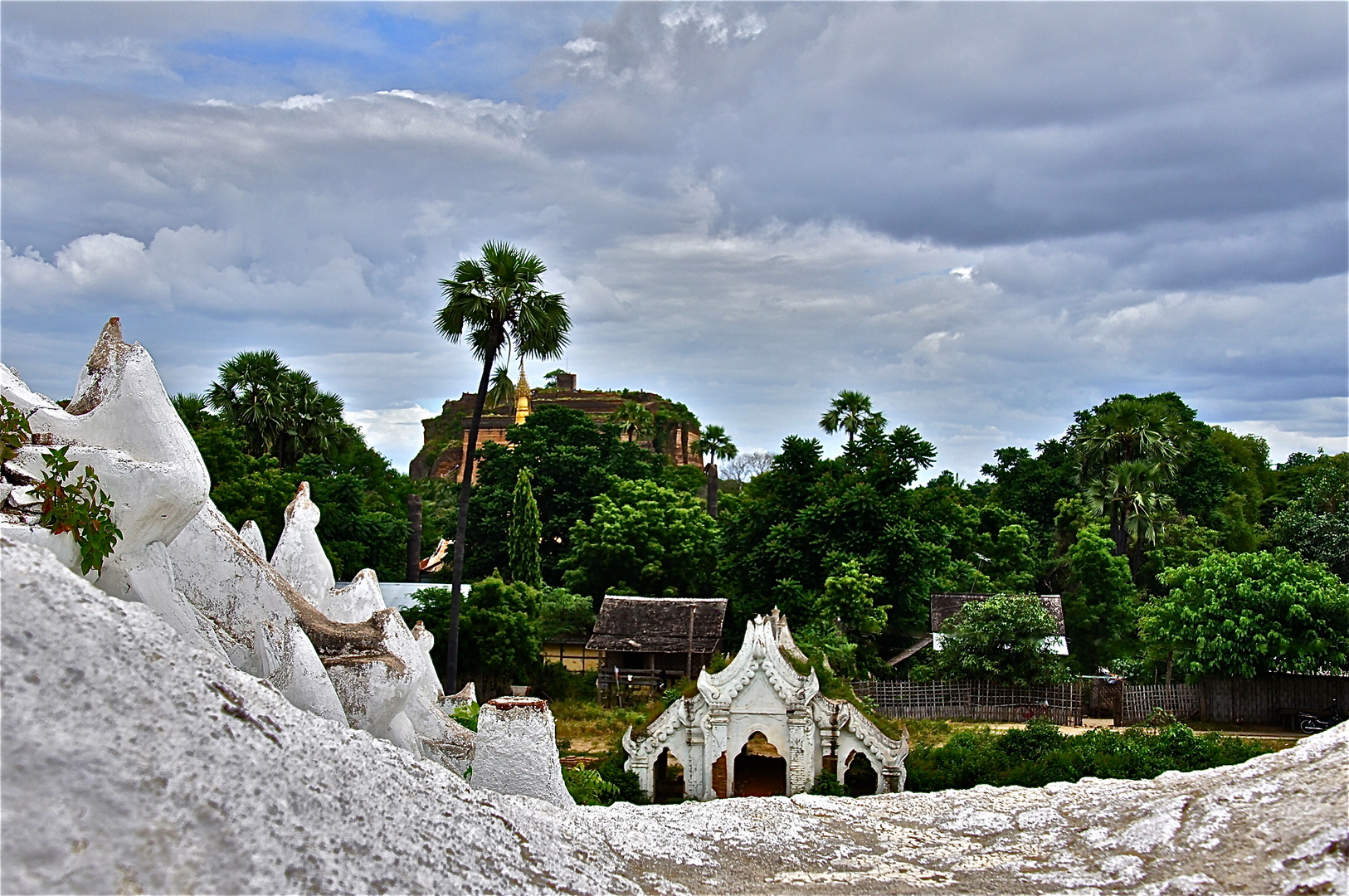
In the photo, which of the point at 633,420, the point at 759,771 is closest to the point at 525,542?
the point at 759,771

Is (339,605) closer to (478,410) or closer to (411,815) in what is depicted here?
(411,815)

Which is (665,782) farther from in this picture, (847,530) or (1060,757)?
(847,530)

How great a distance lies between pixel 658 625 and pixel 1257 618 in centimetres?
1394

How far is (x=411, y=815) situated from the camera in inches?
194

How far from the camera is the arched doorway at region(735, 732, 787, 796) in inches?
703

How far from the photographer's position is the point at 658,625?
28109 mm

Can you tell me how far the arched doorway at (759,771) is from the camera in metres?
17.8

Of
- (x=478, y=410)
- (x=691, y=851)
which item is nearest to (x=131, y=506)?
(x=691, y=851)

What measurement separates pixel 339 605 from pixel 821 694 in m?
8.17

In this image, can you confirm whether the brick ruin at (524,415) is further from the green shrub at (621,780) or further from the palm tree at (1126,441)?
the green shrub at (621,780)

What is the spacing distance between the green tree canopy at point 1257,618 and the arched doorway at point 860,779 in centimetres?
1015

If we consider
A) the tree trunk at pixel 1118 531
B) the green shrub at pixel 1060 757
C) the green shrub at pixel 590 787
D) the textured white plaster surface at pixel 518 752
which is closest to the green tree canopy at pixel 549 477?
the tree trunk at pixel 1118 531

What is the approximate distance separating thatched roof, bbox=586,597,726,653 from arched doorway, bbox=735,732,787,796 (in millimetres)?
6310

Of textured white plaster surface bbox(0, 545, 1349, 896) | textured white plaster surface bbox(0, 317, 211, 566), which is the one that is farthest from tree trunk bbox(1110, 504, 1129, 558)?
textured white plaster surface bbox(0, 317, 211, 566)
